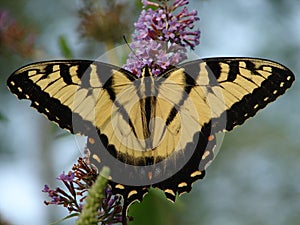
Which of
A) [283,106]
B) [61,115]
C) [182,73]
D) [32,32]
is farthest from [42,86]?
[283,106]

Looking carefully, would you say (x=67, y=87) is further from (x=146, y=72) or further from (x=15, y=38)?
(x=15, y=38)

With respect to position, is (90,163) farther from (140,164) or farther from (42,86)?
(42,86)

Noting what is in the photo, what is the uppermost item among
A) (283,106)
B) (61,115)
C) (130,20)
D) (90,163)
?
(283,106)

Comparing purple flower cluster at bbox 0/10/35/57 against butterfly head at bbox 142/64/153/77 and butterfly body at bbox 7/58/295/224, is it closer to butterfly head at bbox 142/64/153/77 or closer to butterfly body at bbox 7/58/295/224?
butterfly body at bbox 7/58/295/224

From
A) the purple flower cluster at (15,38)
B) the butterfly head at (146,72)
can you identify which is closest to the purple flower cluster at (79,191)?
the butterfly head at (146,72)

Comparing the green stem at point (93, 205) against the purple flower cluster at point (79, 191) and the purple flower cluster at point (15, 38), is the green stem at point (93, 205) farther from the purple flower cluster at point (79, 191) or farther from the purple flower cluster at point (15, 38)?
the purple flower cluster at point (15, 38)
